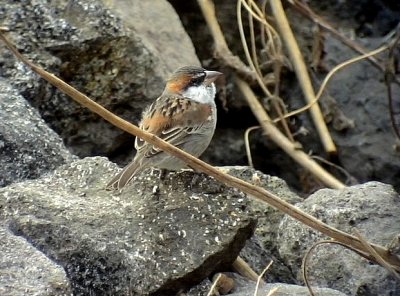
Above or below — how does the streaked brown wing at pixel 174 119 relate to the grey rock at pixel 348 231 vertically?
below

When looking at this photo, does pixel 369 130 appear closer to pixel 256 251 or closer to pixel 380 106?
pixel 380 106

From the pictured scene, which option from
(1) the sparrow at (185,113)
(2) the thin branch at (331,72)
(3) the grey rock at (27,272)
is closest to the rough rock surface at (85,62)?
(1) the sparrow at (185,113)

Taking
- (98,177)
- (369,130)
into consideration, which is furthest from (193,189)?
(369,130)

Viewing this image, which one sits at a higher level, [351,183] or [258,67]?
[258,67]

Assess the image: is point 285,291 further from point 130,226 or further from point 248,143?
point 248,143

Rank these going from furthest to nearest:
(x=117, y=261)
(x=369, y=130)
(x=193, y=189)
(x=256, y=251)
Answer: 1. (x=369, y=130)
2. (x=256, y=251)
3. (x=193, y=189)
4. (x=117, y=261)

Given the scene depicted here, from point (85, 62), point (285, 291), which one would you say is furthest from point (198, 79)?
point (285, 291)

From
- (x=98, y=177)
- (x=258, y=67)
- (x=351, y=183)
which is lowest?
(x=351, y=183)

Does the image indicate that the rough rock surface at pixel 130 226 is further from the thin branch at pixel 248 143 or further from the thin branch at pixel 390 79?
the thin branch at pixel 390 79
